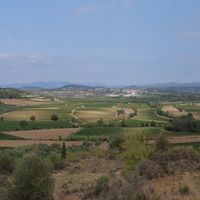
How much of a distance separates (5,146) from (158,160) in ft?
123

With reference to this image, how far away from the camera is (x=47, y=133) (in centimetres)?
8056

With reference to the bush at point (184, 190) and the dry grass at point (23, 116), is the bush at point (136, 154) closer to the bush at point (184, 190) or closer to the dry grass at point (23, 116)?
the bush at point (184, 190)

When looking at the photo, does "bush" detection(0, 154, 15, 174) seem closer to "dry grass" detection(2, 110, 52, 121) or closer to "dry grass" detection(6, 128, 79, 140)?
"dry grass" detection(6, 128, 79, 140)

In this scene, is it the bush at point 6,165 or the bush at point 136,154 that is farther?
the bush at point 6,165

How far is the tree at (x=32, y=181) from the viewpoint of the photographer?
2186 cm

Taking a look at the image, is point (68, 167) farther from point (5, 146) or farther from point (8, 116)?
point (8, 116)

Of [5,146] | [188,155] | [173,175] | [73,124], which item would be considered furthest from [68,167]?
[73,124]

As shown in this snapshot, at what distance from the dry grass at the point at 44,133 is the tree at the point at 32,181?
2103 inches

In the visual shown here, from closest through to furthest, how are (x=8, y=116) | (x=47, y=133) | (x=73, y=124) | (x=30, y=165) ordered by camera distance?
1. (x=30, y=165)
2. (x=47, y=133)
3. (x=73, y=124)
4. (x=8, y=116)

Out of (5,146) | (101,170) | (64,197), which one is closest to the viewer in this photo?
(64,197)

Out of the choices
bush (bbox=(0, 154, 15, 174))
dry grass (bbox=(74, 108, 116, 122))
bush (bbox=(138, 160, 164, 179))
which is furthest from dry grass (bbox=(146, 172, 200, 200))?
dry grass (bbox=(74, 108, 116, 122))

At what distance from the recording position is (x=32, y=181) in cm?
2191

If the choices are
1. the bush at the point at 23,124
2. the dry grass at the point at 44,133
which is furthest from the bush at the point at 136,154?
the bush at the point at 23,124

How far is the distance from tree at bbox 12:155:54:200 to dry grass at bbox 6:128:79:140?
53415mm
